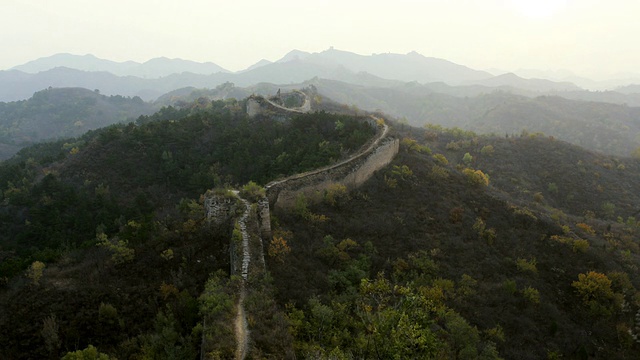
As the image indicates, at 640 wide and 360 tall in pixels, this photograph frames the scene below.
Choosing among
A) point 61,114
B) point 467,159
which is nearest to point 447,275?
point 467,159

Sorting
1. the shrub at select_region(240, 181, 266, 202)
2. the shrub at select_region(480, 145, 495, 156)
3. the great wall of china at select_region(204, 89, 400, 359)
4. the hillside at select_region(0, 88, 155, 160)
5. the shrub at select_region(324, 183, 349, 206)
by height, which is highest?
the shrub at select_region(240, 181, 266, 202)

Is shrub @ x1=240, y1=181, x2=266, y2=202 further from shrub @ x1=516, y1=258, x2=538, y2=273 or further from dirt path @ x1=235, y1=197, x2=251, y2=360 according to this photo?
shrub @ x1=516, y1=258, x2=538, y2=273

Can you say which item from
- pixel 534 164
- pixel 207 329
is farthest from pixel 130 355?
pixel 534 164

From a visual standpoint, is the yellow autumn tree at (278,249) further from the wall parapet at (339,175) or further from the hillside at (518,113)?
the hillside at (518,113)

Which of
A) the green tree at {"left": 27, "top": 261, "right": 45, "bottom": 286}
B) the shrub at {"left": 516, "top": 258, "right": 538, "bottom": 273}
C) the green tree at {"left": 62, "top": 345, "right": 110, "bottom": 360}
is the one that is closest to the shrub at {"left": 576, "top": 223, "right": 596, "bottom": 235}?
the shrub at {"left": 516, "top": 258, "right": 538, "bottom": 273}

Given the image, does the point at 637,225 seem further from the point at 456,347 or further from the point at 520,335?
the point at 456,347

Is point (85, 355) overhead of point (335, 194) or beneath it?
overhead

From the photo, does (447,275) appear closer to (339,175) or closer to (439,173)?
(339,175)
